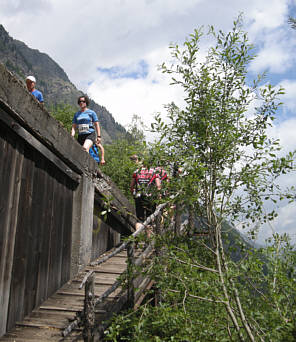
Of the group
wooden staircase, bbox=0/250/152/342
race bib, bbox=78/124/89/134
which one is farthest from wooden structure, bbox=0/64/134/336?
race bib, bbox=78/124/89/134

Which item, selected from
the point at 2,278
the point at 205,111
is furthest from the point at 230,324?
the point at 2,278

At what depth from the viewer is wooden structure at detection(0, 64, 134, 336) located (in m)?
3.28

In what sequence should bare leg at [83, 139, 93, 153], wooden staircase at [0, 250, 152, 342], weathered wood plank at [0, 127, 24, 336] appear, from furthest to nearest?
bare leg at [83, 139, 93, 153], weathered wood plank at [0, 127, 24, 336], wooden staircase at [0, 250, 152, 342]

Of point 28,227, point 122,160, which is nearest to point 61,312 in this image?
point 28,227

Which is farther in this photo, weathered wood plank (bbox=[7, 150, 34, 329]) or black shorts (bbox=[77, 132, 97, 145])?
black shorts (bbox=[77, 132, 97, 145])

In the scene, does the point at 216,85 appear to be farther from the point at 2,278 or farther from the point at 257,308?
the point at 2,278

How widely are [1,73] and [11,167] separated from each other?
39.9 inches

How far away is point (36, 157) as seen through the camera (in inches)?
156

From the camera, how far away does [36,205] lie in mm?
3914

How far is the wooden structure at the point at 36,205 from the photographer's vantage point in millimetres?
3277

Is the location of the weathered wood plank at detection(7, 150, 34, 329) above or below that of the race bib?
below

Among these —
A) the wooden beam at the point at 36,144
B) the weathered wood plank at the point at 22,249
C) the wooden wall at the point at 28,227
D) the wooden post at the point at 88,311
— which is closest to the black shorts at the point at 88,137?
the wooden beam at the point at 36,144

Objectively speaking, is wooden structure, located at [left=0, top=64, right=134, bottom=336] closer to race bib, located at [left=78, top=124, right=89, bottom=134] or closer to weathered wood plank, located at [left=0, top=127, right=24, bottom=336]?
weathered wood plank, located at [left=0, top=127, right=24, bottom=336]

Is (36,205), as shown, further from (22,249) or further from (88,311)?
(88,311)
